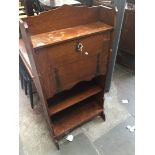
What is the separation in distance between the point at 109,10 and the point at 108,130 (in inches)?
46.4

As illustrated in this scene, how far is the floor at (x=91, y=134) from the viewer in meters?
1.71

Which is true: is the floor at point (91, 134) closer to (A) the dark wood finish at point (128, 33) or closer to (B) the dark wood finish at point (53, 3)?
(A) the dark wood finish at point (128, 33)

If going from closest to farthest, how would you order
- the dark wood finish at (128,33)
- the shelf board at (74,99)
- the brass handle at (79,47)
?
the brass handle at (79,47) < the shelf board at (74,99) < the dark wood finish at (128,33)

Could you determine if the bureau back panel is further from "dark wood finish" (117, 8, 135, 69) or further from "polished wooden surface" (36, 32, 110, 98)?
"dark wood finish" (117, 8, 135, 69)

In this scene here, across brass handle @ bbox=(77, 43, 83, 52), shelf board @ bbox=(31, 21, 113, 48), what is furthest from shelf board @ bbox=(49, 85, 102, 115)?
shelf board @ bbox=(31, 21, 113, 48)

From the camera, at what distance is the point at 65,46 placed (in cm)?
127

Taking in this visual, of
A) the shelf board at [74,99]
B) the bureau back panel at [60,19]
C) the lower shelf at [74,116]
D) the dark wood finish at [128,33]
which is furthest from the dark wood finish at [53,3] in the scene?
the lower shelf at [74,116]

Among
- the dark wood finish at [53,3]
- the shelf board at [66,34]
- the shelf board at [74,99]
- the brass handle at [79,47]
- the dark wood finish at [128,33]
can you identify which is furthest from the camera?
the dark wood finish at [128,33]

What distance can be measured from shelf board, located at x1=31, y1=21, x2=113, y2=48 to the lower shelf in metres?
0.91

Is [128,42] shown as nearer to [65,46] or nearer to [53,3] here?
[53,3]

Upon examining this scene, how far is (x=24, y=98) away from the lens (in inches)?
92.4

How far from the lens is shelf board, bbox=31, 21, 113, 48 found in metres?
1.20

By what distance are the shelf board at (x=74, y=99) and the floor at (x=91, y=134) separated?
1.22 feet
